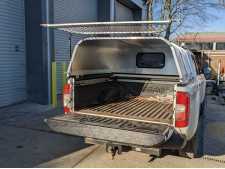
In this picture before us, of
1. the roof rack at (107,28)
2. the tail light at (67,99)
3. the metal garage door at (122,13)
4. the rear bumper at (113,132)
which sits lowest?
the rear bumper at (113,132)

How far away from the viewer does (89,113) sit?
5.30 meters

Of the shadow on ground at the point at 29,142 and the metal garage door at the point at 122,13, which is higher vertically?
the metal garage door at the point at 122,13

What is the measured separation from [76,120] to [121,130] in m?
0.87

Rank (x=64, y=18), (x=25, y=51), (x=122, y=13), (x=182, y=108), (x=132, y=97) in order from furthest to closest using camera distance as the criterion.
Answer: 1. (x=122, y=13)
2. (x=64, y=18)
3. (x=25, y=51)
4. (x=132, y=97)
5. (x=182, y=108)

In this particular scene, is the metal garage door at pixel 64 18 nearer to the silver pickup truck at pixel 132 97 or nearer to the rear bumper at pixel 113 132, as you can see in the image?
the silver pickup truck at pixel 132 97

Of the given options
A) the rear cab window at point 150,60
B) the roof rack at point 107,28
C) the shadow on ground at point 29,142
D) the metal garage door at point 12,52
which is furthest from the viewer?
the metal garage door at point 12,52

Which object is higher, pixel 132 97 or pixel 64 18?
pixel 64 18

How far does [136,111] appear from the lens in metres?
5.70

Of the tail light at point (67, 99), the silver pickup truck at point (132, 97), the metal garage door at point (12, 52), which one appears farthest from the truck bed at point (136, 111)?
the metal garage door at point (12, 52)

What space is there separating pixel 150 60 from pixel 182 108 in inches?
125

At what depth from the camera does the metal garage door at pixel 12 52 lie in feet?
29.6

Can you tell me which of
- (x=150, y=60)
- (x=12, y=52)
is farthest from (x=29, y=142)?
(x=12, y=52)

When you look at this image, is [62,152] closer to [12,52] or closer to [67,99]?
[67,99]

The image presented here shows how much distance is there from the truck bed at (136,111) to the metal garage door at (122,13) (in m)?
12.3
